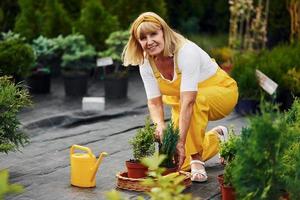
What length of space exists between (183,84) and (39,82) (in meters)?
4.25

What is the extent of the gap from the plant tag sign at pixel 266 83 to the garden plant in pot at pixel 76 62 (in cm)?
232

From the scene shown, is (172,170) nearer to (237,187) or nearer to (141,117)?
(237,187)

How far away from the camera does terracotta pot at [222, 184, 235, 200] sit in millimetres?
3861

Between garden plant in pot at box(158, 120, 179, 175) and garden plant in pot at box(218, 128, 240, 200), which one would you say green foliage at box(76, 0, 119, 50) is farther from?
garden plant in pot at box(218, 128, 240, 200)

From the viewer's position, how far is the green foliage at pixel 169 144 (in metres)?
4.20

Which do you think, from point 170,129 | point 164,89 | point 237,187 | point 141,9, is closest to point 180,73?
point 164,89

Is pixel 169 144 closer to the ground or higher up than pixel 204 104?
closer to the ground

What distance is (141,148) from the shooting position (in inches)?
166

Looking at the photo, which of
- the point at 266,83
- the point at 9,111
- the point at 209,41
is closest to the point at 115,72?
the point at 266,83

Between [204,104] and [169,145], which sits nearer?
[169,145]

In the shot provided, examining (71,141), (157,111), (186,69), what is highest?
(186,69)

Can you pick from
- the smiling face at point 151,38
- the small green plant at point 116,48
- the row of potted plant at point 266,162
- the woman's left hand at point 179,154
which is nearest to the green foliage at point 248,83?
the small green plant at point 116,48

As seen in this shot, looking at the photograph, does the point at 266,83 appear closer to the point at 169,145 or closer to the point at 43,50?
the point at 169,145

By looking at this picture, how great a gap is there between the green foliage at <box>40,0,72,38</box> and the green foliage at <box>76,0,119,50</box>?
380 millimetres
